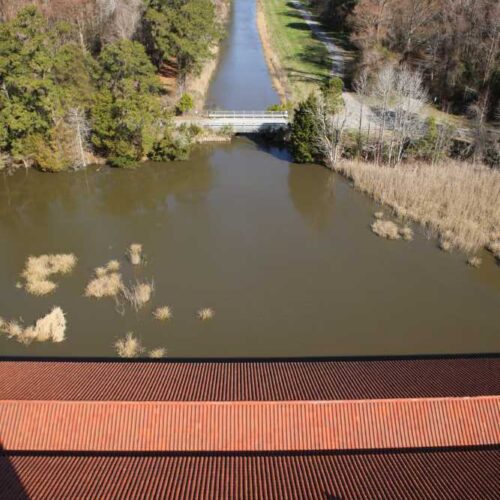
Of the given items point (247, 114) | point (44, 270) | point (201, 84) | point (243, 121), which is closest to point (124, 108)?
point (243, 121)

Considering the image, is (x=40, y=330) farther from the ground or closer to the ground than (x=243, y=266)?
farther from the ground

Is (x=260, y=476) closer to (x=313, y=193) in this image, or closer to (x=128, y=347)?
(x=128, y=347)

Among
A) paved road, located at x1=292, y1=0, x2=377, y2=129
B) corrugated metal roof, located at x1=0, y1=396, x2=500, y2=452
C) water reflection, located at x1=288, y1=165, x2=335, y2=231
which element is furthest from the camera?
paved road, located at x1=292, y1=0, x2=377, y2=129

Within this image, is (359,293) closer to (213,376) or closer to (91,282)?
(213,376)

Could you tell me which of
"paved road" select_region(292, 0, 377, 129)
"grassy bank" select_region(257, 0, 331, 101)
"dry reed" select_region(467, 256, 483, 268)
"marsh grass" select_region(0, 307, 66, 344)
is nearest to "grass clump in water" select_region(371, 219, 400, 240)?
"dry reed" select_region(467, 256, 483, 268)

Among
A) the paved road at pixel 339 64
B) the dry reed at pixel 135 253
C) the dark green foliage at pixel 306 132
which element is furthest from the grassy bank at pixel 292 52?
the dry reed at pixel 135 253

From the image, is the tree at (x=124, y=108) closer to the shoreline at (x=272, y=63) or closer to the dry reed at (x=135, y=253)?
the dry reed at (x=135, y=253)

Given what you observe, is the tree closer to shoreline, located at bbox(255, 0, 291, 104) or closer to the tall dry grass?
the tall dry grass
